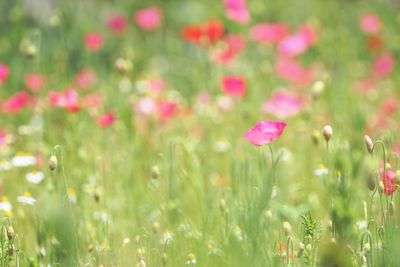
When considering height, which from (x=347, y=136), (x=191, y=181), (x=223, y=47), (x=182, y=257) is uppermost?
(x=223, y=47)

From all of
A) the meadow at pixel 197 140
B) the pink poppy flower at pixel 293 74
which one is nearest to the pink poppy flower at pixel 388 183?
the meadow at pixel 197 140

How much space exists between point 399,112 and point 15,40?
1633mm

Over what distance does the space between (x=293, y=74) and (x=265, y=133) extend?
195 centimetres

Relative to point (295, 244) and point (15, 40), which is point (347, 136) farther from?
point (15, 40)

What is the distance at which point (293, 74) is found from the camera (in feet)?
12.7

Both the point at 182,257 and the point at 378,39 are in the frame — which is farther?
the point at 378,39

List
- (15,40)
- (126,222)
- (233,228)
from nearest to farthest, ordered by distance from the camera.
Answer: (233,228) < (126,222) < (15,40)

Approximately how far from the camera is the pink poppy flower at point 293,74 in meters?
3.86

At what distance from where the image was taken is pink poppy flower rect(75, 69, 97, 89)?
3.72 m

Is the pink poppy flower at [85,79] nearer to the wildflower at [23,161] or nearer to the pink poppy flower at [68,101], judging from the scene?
the pink poppy flower at [68,101]

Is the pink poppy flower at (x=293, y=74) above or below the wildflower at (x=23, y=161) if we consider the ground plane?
above

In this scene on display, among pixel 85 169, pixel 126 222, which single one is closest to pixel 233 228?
pixel 126 222

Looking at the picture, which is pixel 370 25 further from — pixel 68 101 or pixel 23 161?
pixel 23 161

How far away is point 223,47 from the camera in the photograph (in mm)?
3678
